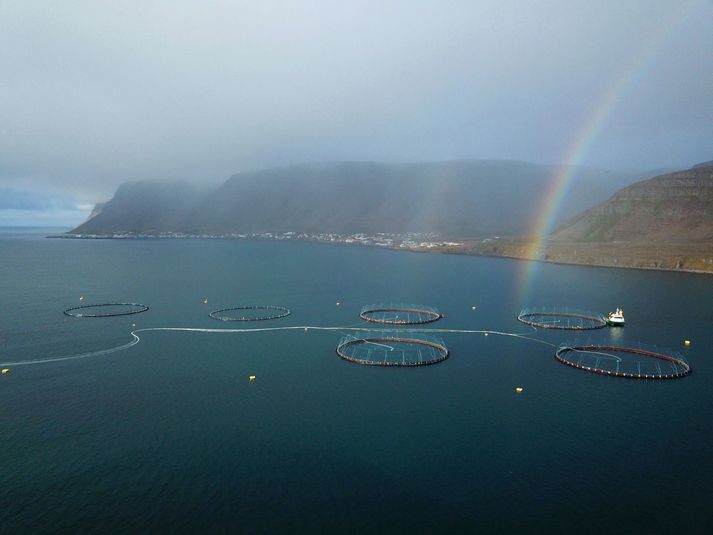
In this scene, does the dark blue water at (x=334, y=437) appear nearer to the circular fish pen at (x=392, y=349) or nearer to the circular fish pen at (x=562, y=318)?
the circular fish pen at (x=392, y=349)

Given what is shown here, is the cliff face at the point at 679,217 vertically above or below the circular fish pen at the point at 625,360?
above

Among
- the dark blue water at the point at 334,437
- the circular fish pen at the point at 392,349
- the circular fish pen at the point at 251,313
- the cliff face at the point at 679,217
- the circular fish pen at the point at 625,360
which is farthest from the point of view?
the cliff face at the point at 679,217

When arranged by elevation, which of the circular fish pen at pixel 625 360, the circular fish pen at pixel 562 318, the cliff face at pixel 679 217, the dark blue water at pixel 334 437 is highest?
the cliff face at pixel 679 217

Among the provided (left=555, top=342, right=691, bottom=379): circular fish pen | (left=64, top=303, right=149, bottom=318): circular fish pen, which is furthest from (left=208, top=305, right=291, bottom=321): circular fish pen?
(left=555, top=342, right=691, bottom=379): circular fish pen

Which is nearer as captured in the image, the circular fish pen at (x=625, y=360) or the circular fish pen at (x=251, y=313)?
the circular fish pen at (x=625, y=360)

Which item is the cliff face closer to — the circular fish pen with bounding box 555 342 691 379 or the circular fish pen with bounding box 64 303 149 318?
the circular fish pen with bounding box 555 342 691 379

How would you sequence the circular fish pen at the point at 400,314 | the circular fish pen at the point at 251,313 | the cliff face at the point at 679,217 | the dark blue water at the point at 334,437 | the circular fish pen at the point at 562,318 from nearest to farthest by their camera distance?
the dark blue water at the point at 334,437 < the circular fish pen at the point at 562,318 < the circular fish pen at the point at 400,314 < the circular fish pen at the point at 251,313 < the cliff face at the point at 679,217

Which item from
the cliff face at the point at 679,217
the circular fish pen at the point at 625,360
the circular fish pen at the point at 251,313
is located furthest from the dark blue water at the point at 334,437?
the cliff face at the point at 679,217
